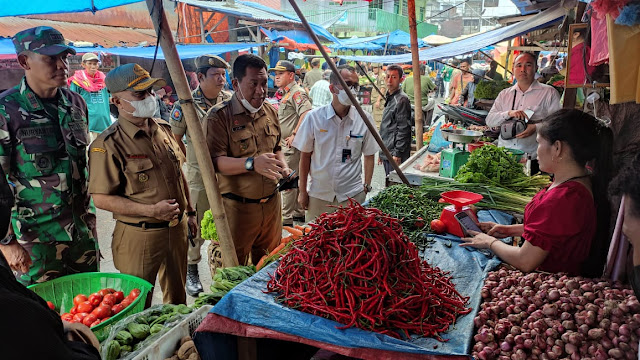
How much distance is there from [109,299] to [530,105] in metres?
5.31

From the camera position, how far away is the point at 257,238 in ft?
13.8

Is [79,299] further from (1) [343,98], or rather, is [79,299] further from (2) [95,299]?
(1) [343,98]

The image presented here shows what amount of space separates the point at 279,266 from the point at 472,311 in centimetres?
107

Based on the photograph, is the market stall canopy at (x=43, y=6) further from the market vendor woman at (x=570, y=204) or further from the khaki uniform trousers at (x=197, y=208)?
the market vendor woman at (x=570, y=204)

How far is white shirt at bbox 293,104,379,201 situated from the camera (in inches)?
169

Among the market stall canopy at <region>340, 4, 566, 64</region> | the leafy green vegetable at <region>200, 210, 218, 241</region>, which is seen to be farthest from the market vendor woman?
the market stall canopy at <region>340, 4, 566, 64</region>

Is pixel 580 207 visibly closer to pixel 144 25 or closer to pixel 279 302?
pixel 279 302

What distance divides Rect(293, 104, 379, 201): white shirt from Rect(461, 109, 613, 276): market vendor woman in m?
2.10

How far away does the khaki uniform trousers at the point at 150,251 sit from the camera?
128 inches

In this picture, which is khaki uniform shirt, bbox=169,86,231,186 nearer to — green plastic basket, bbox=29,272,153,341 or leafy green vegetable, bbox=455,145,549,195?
green plastic basket, bbox=29,272,153,341

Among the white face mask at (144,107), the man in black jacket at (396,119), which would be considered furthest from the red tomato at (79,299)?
the man in black jacket at (396,119)

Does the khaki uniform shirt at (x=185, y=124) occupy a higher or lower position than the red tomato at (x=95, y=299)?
higher

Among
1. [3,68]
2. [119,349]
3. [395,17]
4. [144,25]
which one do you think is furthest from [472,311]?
[395,17]

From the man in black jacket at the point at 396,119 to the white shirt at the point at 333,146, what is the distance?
9.08 feet
